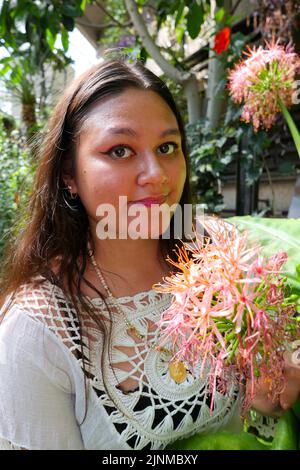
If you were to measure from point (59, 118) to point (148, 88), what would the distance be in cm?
16

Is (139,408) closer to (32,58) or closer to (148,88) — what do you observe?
(148,88)

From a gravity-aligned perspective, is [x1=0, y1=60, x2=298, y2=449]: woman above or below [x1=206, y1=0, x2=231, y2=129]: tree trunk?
below

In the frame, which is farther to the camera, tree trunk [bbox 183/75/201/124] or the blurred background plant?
tree trunk [bbox 183/75/201/124]

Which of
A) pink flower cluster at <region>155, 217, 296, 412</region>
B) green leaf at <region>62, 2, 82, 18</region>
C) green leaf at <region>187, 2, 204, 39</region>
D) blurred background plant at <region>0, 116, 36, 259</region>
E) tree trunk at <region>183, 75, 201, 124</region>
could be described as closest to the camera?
pink flower cluster at <region>155, 217, 296, 412</region>

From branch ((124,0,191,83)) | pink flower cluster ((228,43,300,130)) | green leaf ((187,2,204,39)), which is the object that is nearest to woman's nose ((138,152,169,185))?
pink flower cluster ((228,43,300,130))

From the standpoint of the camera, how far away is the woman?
57 centimetres

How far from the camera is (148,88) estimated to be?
25.9 inches

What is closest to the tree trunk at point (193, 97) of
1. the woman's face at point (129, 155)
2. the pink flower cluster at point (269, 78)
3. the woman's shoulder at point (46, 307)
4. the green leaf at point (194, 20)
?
the green leaf at point (194, 20)

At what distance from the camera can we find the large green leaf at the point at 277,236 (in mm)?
598

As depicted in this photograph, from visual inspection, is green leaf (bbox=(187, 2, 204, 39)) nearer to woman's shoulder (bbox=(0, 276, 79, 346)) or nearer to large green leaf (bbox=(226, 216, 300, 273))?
large green leaf (bbox=(226, 216, 300, 273))

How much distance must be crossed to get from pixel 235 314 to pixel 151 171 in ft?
0.92

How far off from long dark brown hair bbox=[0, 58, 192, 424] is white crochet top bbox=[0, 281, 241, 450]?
4cm

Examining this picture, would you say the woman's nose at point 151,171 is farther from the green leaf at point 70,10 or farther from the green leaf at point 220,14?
the green leaf at point 220,14

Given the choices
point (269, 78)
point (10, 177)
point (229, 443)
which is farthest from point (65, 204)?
point (10, 177)
